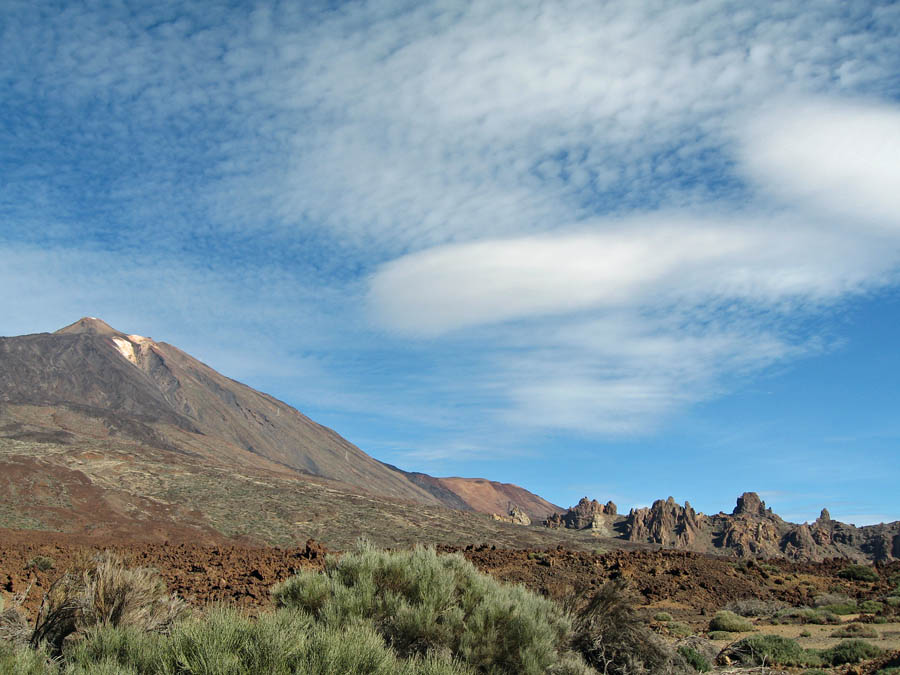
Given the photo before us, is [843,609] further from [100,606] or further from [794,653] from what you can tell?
[100,606]

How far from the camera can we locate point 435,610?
25.8ft

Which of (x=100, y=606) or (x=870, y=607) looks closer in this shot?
(x=100, y=606)

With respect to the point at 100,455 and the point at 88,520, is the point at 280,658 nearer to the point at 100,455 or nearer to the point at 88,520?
the point at 88,520

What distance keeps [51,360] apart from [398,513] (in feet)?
334

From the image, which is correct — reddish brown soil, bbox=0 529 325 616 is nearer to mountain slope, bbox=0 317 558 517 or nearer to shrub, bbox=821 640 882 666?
shrub, bbox=821 640 882 666

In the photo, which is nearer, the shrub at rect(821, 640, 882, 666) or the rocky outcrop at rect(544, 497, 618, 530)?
the shrub at rect(821, 640, 882, 666)

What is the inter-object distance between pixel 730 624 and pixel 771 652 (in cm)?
441

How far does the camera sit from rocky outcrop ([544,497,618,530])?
91312 millimetres

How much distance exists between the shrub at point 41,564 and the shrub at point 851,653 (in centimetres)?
1760

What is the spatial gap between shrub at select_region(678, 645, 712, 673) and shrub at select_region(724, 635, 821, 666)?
767 millimetres

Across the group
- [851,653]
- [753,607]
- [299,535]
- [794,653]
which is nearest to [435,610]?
[794,653]

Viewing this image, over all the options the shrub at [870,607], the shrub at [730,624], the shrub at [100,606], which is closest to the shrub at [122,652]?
the shrub at [100,606]

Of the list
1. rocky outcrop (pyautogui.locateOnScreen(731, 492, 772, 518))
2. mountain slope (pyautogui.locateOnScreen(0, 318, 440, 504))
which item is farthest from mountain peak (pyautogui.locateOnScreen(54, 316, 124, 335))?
rocky outcrop (pyautogui.locateOnScreen(731, 492, 772, 518))

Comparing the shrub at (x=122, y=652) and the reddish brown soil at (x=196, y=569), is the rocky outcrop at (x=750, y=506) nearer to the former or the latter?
the reddish brown soil at (x=196, y=569)
